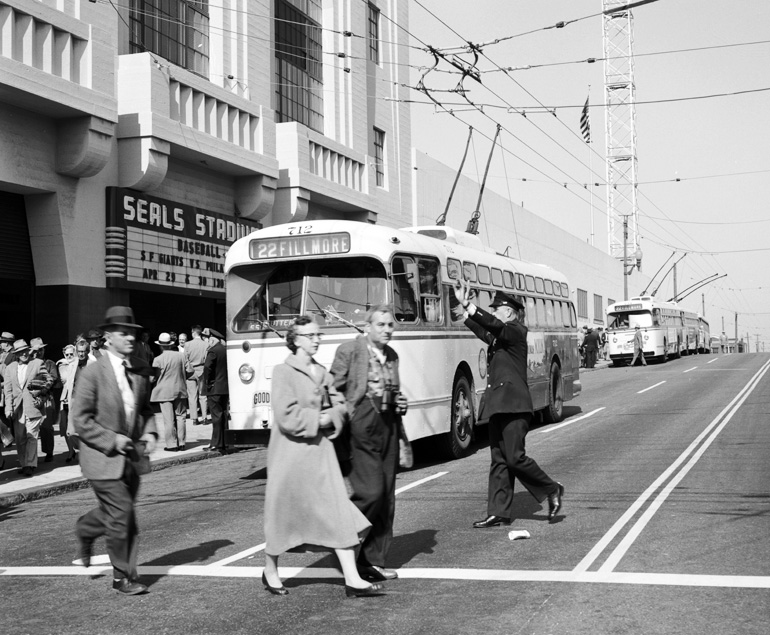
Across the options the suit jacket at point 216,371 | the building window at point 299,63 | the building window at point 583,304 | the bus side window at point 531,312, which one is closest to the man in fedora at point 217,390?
the suit jacket at point 216,371

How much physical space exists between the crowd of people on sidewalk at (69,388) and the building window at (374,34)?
15484 mm

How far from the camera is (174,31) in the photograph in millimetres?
22156

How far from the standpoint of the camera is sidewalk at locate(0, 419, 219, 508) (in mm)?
11578

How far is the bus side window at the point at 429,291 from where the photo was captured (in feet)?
42.2

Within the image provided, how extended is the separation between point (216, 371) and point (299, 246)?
392 cm

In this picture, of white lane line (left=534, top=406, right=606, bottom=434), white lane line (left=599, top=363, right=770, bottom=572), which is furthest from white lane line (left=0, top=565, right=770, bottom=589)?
white lane line (left=534, top=406, right=606, bottom=434)

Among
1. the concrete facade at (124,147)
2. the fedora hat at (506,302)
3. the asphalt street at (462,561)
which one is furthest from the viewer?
the concrete facade at (124,147)

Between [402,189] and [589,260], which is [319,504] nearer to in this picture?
[402,189]

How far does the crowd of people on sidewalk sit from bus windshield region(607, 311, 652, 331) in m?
30.0

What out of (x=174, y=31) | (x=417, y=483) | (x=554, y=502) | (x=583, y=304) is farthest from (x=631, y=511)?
(x=583, y=304)

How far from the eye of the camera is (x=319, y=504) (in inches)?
241

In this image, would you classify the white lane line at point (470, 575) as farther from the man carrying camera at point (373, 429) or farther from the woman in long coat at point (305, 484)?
the woman in long coat at point (305, 484)

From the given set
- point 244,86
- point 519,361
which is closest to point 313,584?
point 519,361

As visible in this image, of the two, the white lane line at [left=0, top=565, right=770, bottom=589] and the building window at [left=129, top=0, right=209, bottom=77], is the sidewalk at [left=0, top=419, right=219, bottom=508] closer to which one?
the white lane line at [left=0, top=565, right=770, bottom=589]
